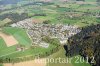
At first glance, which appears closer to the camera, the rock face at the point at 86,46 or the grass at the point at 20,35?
the rock face at the point at 86,46

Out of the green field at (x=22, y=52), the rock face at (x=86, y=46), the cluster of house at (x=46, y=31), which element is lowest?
the cluster of house at (x=46, y=31)

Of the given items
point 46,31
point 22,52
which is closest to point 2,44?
point 22,52

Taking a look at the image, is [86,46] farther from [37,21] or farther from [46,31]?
[37,21]

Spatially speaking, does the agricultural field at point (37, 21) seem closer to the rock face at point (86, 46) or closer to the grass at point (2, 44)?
the grass at point (2, 44)

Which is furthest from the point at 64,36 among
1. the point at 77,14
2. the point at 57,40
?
the point at 77,14

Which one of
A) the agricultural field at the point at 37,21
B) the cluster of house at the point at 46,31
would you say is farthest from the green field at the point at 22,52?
the cluster of house at the point at 46,31

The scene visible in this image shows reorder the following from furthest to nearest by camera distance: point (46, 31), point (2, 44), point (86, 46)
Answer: point (46, 31) → point (2, 44) → point (86, 46)

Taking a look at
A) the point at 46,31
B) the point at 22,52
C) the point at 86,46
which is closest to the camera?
the point at 86,46

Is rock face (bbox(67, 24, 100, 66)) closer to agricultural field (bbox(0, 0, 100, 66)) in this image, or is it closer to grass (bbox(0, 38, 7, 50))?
agricultural field (bbox(0, 0, 100, 66))
